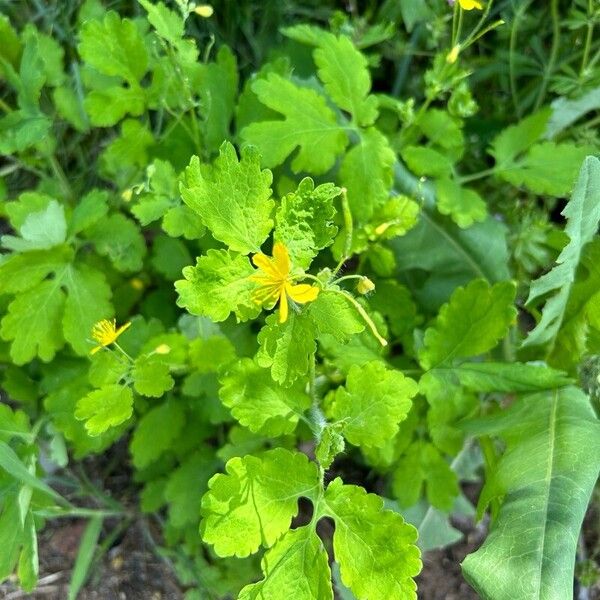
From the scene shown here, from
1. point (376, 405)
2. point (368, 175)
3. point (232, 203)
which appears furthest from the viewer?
point (368, 175)

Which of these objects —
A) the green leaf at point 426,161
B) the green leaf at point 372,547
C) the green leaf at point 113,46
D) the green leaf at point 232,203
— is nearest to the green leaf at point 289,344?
the green leaf at point 232,203

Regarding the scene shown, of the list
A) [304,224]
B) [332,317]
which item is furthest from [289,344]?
[304,224]

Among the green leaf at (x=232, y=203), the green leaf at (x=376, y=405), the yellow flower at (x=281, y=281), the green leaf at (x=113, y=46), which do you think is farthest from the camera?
the green leaf at (x=113, y=46)

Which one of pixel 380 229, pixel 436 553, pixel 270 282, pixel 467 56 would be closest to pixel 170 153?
pixel 380 229

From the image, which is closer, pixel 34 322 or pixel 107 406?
pixel 107 406

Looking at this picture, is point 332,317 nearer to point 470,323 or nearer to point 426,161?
point 470,323

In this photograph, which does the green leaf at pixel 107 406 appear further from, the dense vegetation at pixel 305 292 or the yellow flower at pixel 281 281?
the yellow flower at pixel 281 281

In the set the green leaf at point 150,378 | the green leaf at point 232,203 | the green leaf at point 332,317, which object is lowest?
the green leaf at point 150,378

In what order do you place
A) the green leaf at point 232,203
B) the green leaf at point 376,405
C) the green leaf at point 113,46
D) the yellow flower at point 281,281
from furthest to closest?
the green leaf at point 113,46 < the green leaf at point 376,405 < the green leaf at point 232,203 < the yellow flower at point 281,281

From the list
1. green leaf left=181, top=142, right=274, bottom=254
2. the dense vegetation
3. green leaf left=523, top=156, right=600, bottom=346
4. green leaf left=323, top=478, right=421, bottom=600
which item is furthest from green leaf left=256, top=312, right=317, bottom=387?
green leaf left=523, top=156, right=600, bottom=346
